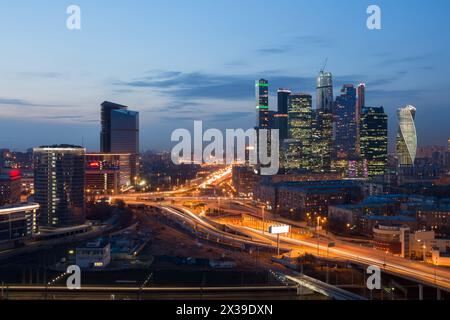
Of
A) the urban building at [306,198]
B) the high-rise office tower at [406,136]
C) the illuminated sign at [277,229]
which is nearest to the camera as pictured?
the illuminated sign at [277,229]

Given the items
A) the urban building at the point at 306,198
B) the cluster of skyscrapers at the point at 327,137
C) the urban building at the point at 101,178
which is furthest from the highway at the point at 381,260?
the cluster of skyscrapers at the point at 327,137

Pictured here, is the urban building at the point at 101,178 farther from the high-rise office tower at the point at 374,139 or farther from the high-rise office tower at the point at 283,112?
the high-rise office tower at the point at 374,139

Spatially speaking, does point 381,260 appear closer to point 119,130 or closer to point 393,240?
point 393,240

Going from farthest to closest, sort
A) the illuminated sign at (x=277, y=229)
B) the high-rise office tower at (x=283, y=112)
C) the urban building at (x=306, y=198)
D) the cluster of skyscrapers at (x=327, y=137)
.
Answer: the high-rise office tower at (x=283, y=112) → the cluster of skyscrapers at (x=327, y=137) → the urban building at (x=306, y=198) → the illuminated sign at (x=277, y=229)

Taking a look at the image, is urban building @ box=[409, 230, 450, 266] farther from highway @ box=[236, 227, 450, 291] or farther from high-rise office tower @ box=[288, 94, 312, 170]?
high-rise office tower @ box=[288, 94, 312, 170]

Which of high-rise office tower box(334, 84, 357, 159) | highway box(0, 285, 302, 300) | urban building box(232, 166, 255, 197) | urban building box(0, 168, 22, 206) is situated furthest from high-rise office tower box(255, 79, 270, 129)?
highway box(0, 285, 302, 300)

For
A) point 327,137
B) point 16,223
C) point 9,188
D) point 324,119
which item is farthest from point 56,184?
point 324,119
